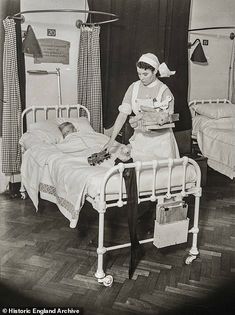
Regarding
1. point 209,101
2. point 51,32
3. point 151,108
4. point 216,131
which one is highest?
point 51,32

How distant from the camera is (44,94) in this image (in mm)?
4438

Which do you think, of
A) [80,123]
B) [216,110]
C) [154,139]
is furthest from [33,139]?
[216,110]

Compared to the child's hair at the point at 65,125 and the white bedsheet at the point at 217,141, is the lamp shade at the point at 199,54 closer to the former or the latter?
the white bedsheet at the point at 217,141

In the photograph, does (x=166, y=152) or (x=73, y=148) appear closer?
(x=166, y=152)

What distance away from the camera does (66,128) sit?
4.09 m

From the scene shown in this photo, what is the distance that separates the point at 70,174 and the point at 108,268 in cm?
70

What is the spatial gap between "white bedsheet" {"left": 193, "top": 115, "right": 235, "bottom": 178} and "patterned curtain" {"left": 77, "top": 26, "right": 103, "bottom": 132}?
1243mm

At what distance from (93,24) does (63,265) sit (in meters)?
2.48

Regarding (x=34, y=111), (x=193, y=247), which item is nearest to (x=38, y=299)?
(x=193, y=247)

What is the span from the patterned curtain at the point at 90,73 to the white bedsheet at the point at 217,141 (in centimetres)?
124

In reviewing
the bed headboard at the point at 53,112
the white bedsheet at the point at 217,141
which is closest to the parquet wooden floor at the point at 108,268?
the white bedsheet at the point at 217,141

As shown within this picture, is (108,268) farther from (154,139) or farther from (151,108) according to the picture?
(151,108)

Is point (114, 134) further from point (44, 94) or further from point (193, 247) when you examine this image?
point (44, 94)

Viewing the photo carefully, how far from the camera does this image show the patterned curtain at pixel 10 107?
394 centimetres
